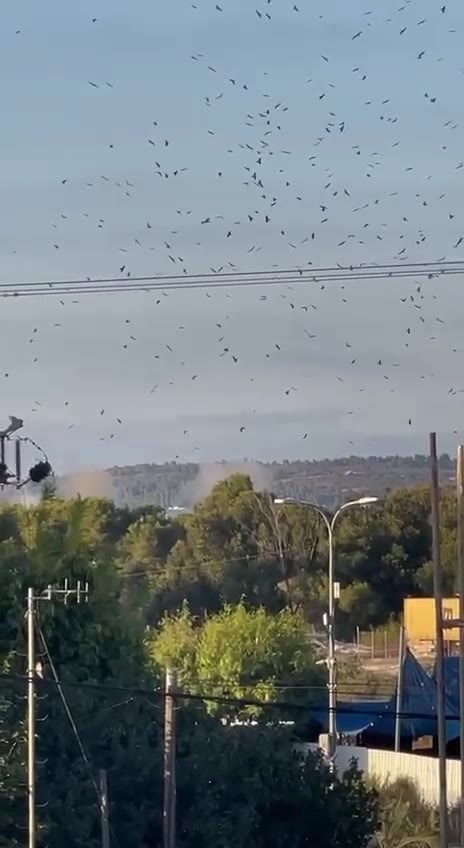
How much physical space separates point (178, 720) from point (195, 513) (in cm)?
3056

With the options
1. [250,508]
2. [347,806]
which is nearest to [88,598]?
[347,806]

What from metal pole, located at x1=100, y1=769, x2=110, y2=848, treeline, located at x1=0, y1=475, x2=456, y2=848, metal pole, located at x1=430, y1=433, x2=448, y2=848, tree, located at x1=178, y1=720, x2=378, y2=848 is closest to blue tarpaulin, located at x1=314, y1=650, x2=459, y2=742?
treeline, located at x1=0, y1=475, x2=456, y2=848

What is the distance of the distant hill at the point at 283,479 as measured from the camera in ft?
157

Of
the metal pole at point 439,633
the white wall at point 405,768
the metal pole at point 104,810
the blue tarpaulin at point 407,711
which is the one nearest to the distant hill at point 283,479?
the blue tarpaulin at point 407,711

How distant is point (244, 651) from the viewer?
43312 mm

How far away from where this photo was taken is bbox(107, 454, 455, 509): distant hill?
157ft

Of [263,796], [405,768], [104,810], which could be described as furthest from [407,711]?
[104,810]

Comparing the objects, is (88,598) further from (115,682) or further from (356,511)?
(356,511)

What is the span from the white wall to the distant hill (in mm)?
16475

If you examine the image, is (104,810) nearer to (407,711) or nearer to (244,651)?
(407,711)

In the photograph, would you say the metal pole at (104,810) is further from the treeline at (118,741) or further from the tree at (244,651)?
the tree at (244,651)

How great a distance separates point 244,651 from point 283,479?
10.2m

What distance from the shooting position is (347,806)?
24.0 meters

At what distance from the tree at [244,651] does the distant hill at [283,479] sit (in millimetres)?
4258
